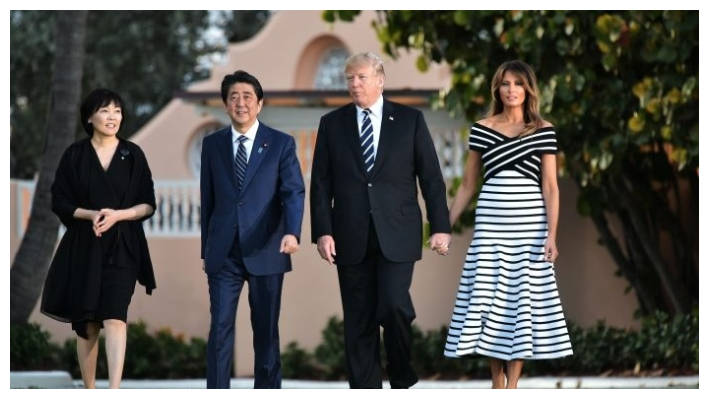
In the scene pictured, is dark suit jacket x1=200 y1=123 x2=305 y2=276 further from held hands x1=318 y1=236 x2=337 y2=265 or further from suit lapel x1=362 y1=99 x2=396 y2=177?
suit lapel x1=362 y1=99 x2=396 y2=177

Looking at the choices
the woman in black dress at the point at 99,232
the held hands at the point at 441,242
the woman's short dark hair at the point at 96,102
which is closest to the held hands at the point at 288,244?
the held hands at the point at 441,242

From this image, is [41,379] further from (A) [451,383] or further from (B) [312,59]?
(B) [312,59]

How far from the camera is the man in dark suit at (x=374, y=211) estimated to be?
8.68 m

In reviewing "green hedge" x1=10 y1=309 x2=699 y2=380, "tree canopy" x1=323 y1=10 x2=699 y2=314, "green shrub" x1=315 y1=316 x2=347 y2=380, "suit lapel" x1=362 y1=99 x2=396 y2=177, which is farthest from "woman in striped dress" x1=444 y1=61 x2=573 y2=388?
"green shrub" x1=315 y1=316 x2=347 y2=380

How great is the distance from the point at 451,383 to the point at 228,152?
5.91 meters

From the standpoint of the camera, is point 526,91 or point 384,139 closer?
point 526,91

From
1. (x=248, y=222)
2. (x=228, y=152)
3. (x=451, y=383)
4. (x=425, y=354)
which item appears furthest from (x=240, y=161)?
(x=425, y=354)

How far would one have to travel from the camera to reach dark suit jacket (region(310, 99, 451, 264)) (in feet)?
28.6

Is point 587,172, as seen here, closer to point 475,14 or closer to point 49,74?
point 475,14

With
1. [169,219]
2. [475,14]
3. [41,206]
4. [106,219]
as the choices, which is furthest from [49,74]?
[106,219]

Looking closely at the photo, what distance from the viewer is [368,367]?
28.8 ft

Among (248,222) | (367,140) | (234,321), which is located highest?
(367,140)

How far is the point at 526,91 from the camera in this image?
28.2ft
